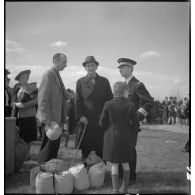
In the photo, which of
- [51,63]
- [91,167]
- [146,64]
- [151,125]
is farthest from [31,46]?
[151,125]

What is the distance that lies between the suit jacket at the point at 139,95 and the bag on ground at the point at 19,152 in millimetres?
1848

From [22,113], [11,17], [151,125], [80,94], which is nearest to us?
[11,17]

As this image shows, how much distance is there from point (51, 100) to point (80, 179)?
110 centimetres

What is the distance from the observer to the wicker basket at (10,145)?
423 centimetres

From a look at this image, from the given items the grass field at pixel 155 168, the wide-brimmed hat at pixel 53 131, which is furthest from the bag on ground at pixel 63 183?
the wide-brimmed hat at pixel 53 131

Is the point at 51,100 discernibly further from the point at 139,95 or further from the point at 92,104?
the point at 139,95

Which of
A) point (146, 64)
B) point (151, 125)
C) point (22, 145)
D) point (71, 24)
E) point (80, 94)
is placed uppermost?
point (71, 24)

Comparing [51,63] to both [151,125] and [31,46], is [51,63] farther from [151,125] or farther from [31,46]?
[151,125]

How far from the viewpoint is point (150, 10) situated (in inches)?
156

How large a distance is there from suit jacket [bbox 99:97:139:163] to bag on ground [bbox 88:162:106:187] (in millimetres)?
366

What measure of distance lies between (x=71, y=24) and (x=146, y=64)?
1.13m

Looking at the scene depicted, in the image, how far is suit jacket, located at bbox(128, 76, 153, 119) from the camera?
3.91 meters

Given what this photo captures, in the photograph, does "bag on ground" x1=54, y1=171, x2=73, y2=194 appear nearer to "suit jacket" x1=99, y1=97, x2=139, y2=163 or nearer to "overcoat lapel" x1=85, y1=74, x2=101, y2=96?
"suit jacket" x1=99, y1=97, x2=139, y2=163

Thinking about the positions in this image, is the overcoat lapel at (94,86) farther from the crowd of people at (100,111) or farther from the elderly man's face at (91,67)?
the elderly man's face at (91,67)
